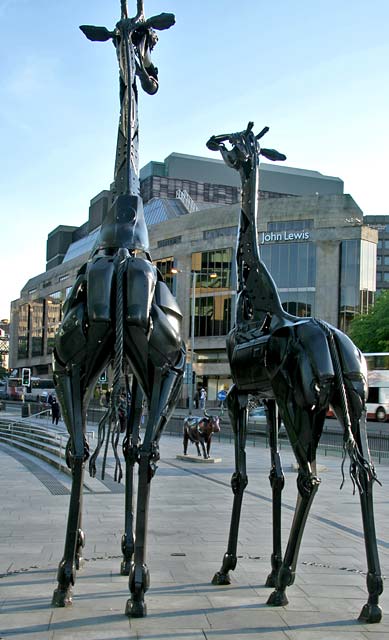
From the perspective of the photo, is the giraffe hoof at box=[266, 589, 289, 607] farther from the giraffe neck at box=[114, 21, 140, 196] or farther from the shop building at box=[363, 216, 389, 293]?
the shop building at box=[363, 216, 389, 293]

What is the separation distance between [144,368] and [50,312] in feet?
333

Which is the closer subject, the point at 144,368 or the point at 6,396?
the point at 144,368

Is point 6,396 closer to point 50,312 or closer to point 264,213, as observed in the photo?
point 50,312

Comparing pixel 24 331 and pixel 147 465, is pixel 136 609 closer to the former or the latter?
pixel 147 465

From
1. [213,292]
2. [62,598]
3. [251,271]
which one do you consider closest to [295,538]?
[62,598]

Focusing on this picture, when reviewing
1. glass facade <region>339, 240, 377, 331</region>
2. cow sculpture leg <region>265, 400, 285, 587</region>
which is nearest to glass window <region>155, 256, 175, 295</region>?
glass facade <region>339, 240, 377, 331</region>

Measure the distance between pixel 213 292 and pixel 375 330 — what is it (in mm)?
22054

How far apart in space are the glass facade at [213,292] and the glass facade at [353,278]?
1092cm

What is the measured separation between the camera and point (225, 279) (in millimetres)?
67625

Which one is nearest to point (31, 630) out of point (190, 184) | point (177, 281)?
point (177, 281)

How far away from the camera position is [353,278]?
204ft

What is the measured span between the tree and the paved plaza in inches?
1373

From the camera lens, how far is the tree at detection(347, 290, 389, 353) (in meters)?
49.0

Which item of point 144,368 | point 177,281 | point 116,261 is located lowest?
point 144,368
